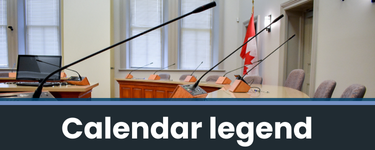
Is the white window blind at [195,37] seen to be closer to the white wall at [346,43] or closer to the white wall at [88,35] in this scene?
the white wall at [88,35]

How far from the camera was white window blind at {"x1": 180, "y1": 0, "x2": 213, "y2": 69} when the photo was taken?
5883mm

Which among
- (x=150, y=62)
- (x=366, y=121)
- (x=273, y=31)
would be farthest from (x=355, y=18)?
(x=150, y=62)

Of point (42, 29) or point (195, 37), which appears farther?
point (195, 37)

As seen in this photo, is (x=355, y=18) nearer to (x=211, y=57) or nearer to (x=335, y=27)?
(x=335, y=27)

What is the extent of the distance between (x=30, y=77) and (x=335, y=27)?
154 inches

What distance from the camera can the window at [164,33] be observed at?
5703 mm

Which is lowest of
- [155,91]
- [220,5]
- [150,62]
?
[155,91]

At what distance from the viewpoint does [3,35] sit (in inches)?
210

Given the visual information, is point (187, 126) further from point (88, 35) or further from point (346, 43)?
point (88, 35)

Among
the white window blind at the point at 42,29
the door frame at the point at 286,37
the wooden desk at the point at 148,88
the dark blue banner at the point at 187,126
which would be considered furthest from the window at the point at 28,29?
the dark blue banner at the point at 187,126

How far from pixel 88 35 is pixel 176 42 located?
2.31 meters

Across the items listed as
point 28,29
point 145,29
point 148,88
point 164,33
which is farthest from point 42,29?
point 148,88

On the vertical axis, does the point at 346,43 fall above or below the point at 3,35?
below

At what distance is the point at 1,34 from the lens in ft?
17.5
